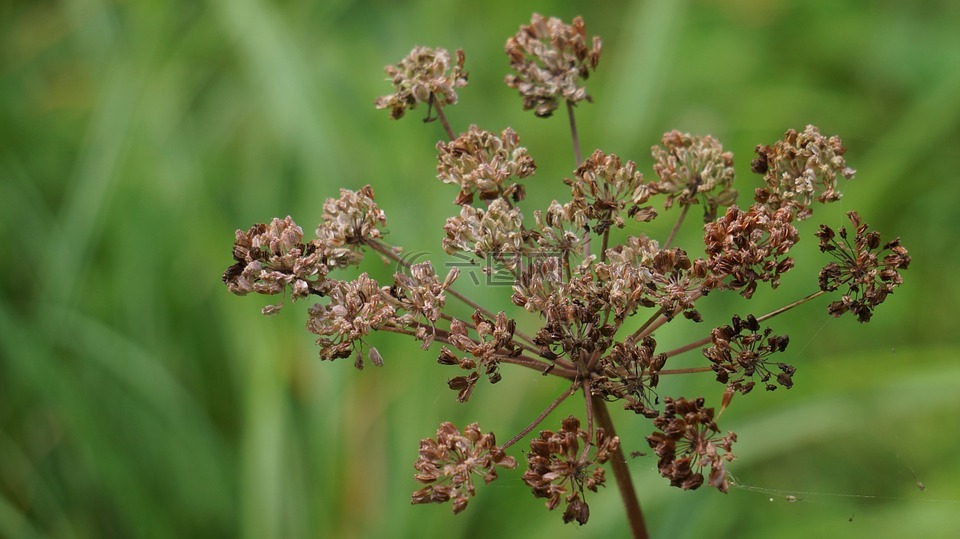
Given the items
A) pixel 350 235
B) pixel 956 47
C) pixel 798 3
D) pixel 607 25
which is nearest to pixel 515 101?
pixel 607 25

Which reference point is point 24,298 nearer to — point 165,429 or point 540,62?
point 165,429

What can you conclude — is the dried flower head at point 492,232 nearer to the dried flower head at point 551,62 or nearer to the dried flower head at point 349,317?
the dried flower head at point 349,317

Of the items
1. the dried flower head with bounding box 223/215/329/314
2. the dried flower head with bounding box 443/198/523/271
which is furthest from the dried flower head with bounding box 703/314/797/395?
the dried flower head with bounding box 223/215/329/314

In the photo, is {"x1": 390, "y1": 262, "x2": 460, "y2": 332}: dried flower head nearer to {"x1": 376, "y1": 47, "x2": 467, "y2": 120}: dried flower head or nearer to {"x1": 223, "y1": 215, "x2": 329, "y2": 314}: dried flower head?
{"x1": 223, "y1": 215, "x2": 329, "y2": 314}: dried flower head

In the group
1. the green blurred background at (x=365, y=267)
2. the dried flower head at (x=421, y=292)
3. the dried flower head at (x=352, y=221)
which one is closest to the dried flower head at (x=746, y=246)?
the dried flower head at (x=421, y=292)

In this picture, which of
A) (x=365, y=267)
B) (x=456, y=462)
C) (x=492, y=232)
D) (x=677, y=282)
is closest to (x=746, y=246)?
(x=677, y=282)

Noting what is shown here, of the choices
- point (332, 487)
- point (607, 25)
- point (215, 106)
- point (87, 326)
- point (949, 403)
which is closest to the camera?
point (949, 403)
